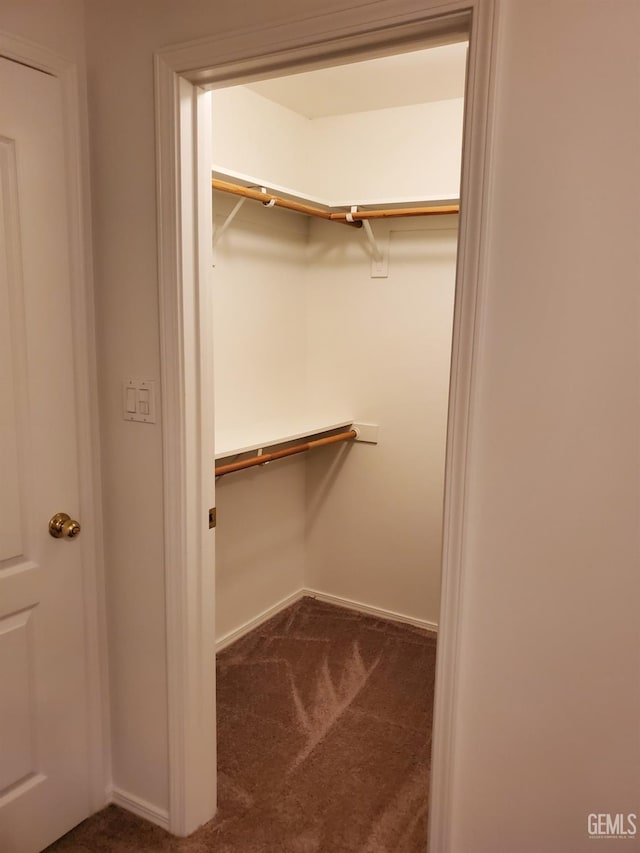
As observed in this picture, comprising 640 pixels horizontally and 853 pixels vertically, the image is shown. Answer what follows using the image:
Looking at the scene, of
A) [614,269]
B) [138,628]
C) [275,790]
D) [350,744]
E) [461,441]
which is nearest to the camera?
[614,269]

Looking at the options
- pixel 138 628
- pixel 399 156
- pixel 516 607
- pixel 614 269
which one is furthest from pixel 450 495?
pixel 399 156

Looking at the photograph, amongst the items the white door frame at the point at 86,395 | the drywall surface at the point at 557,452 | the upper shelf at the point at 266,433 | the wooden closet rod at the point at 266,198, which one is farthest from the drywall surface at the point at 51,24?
the upper shelf at the point at 266,433

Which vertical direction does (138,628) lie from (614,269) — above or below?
below

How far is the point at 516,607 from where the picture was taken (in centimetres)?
126

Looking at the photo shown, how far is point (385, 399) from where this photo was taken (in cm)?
300

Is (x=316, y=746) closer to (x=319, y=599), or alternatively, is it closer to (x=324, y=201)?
(x=319, y=599)

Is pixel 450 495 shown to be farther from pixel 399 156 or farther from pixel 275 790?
pixel 399 156

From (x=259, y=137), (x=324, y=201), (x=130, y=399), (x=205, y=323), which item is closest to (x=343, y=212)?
(x=324, y=201)

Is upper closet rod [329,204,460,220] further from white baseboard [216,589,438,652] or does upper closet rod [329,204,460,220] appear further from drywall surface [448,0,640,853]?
white baseboard [216,589,438,652]

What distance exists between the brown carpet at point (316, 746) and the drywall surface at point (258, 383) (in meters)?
0.26

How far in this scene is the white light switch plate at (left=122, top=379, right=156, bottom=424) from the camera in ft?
5.36

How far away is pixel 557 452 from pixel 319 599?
2379 millimetres

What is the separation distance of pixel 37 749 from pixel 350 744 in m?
1.05

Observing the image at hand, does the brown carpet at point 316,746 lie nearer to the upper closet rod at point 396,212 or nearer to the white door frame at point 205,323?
the white door frame at point 205,323
